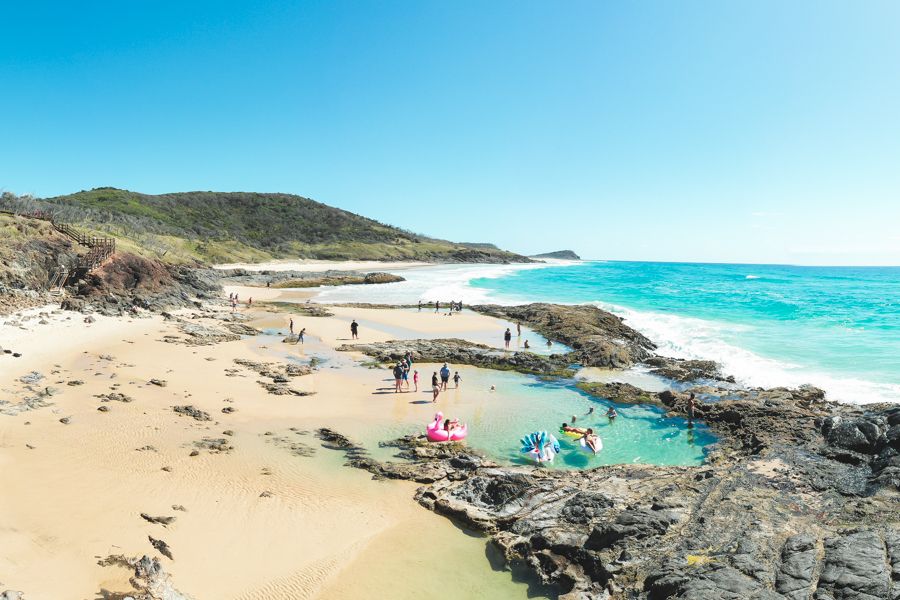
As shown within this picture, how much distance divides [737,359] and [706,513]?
19934 millimetres

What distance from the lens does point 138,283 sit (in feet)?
112

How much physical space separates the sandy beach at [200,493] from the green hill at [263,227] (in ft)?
229

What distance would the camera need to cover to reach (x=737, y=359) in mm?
26078

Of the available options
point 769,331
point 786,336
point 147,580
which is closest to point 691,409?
point 147,580

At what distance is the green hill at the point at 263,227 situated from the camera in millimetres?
98625

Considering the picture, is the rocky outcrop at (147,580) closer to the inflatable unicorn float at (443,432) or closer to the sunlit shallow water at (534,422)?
the sunlit shallow water at (534,422)

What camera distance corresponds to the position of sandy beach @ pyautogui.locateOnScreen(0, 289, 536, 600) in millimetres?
8086

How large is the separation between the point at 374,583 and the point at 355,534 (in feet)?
4.90

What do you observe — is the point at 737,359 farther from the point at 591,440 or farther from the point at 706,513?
the point at 706,513

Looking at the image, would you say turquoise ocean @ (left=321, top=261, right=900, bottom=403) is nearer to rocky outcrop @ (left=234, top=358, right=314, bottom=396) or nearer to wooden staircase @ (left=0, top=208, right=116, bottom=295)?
wooden staircase @ (left=0, top=208, right=116, bottom=295)

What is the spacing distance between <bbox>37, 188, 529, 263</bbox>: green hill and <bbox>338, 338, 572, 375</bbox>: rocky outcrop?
64.8 m

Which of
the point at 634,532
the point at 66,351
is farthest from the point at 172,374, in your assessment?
the point at 634,532

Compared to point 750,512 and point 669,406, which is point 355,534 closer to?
point 750,512

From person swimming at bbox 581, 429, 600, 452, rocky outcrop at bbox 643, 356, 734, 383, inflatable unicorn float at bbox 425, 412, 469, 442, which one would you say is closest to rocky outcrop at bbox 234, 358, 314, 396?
inflatable unicorn float at bbox 425, 412, 469, 442
